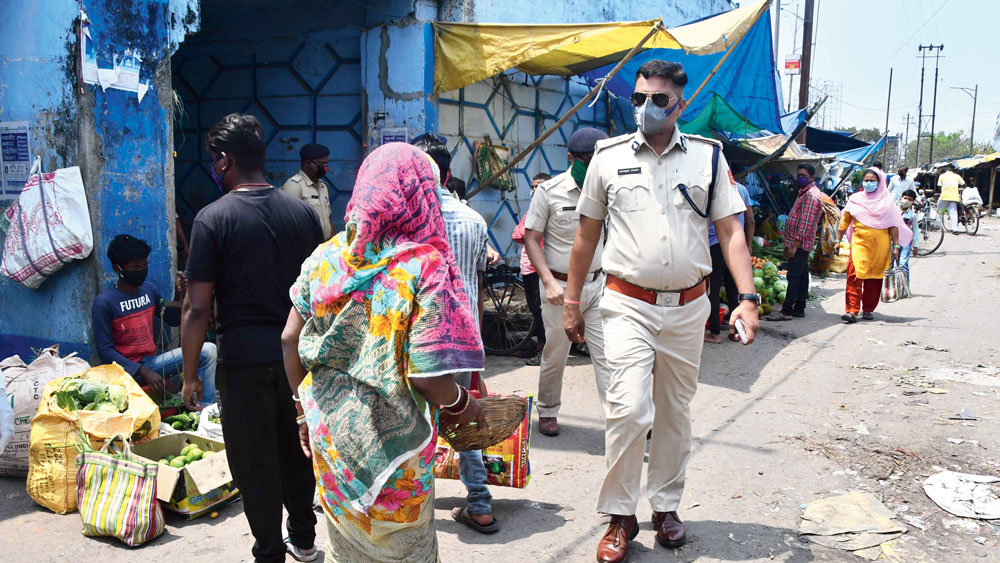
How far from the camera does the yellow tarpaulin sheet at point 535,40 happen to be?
270 inches

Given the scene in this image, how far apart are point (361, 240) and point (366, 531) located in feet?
2.62

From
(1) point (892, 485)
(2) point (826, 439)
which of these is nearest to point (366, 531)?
(1) point (892, 485)

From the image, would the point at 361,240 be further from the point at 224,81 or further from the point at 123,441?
the point at 224,81

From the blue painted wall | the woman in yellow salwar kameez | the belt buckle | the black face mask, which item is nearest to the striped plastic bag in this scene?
the black face mask

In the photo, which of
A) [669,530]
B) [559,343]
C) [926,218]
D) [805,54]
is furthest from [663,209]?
[926,218]

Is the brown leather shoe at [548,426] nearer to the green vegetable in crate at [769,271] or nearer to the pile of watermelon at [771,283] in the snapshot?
the pile of watermelon at [771,283]

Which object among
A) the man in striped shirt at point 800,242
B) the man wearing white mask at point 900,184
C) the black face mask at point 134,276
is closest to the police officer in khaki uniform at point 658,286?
the black face mask at point 134,276

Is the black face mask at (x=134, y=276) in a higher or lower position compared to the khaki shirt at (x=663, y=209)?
lower

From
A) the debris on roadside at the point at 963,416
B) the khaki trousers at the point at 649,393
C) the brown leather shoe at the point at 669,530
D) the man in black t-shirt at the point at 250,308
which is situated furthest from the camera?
the debris on roadside at the point at 963,416

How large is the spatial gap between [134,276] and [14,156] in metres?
1.27

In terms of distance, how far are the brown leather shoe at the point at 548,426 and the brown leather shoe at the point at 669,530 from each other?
1.58m

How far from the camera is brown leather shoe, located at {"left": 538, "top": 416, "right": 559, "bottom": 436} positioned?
4.91 m

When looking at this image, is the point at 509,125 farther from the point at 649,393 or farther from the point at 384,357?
the point at 384,357

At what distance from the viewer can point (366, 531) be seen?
Answer: 2.07 meters
